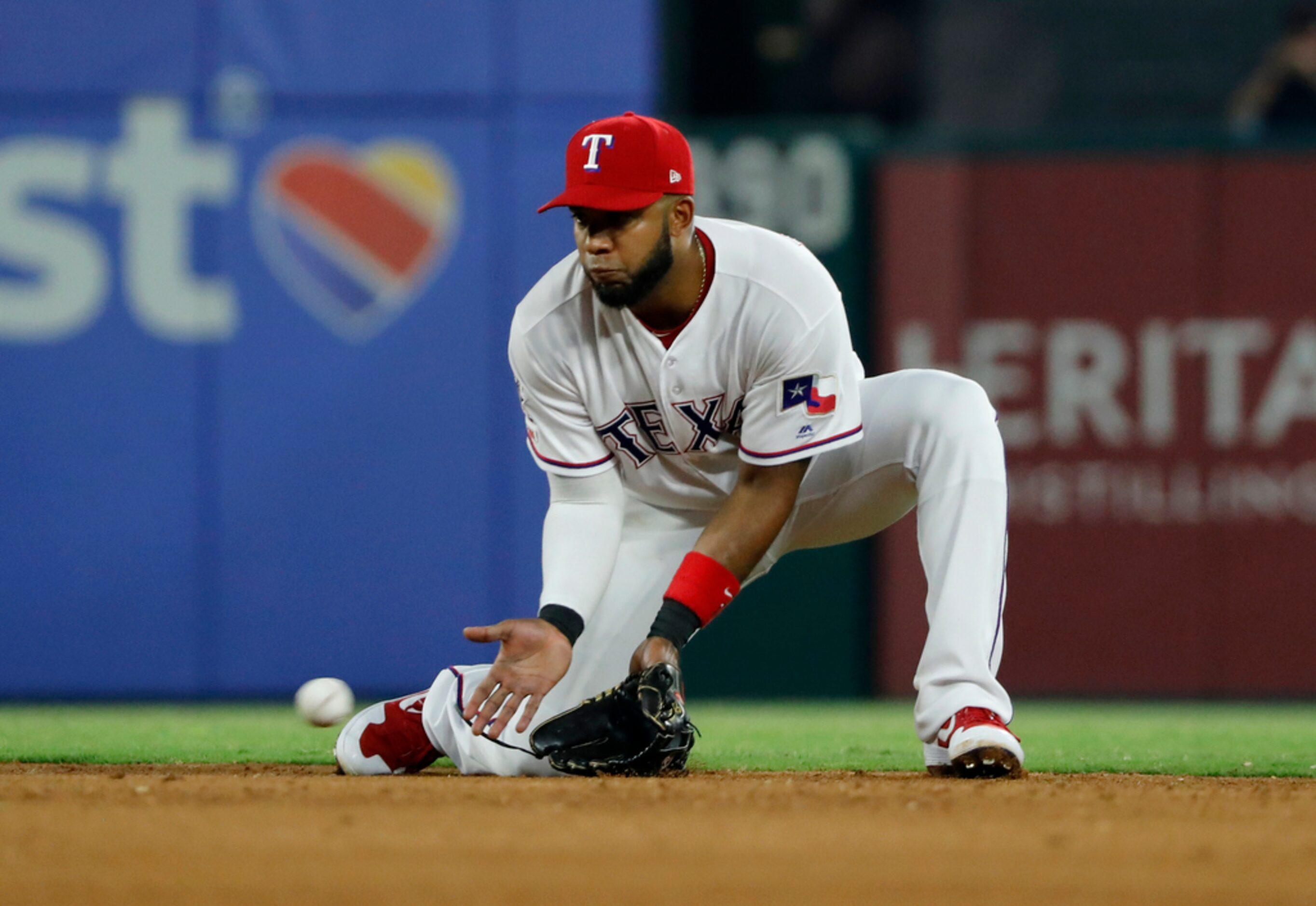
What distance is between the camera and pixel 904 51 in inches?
311

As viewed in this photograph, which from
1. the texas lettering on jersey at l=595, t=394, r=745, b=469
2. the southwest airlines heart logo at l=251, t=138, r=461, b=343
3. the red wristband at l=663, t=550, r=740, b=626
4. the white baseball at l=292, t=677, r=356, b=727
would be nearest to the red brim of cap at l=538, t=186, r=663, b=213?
the texas lettering on jersey at l=595, t=394, r=745, b=469

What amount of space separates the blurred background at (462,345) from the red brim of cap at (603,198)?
12.1 feet

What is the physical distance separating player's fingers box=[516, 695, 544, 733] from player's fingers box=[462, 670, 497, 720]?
0.23 feet

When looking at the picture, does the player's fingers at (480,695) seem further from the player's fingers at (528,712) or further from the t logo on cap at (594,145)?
the t logo on cap at (594,145)

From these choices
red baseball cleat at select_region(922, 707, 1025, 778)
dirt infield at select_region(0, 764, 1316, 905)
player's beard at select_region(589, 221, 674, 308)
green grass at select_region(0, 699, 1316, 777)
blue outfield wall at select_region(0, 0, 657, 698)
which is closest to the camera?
dirt infield at select_region(0, 764, 1316, 905)

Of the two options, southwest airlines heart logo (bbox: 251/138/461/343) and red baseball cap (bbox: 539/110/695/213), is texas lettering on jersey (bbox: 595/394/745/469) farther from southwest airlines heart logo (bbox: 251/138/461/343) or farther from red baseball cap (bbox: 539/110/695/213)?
southwest airlines heart logo (bbox: 251/138/461/343)

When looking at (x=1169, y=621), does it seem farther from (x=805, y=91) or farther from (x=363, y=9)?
(x=363, y=9)

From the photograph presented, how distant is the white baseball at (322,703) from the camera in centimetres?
393

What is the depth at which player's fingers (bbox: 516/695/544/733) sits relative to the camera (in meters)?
3.13

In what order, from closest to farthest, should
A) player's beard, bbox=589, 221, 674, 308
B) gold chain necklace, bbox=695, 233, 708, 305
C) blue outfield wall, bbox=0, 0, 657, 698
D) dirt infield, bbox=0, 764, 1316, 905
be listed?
dirt infield, bbox=0, 764, 1316, 905, player's beard, bbox=589, 221, 674, 308, gold chain necklace, bbox=695, 233, 708, 305, blue outfield wall, bbox=0, 0, 657, 698

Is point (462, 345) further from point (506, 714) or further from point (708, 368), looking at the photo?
point (506, 714)

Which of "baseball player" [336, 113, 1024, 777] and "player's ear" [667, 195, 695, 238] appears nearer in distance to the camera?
"baseball player" [336, 113, 1024, 777]

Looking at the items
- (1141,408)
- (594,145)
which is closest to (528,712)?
(594,145)

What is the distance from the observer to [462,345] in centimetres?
697
